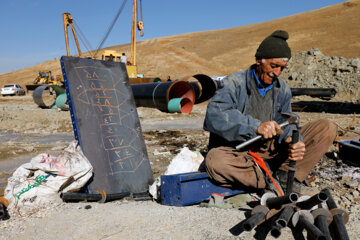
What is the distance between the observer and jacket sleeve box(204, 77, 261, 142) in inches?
105

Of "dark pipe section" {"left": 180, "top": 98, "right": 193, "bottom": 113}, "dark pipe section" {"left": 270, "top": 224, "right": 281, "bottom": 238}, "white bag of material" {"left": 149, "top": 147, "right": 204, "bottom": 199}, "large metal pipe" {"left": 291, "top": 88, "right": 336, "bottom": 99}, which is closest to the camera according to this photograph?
"dark pipe section" {"left": 270, "top": 224, "right": 281, "bottom": 238}

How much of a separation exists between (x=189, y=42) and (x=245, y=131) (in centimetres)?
5015

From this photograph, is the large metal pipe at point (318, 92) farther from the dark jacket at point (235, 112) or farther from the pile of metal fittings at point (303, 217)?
the pile of metal fittings at point (303, 217)

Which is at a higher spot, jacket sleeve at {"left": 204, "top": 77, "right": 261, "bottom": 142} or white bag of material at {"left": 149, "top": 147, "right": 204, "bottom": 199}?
jacket sleeve at {"left": 204, "top": 77, "right": 261, "bottom": 142}

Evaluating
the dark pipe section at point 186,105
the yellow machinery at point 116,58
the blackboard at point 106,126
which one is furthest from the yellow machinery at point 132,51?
the blackboard at point 106,126

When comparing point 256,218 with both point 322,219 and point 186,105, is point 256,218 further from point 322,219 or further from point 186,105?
point 186,105

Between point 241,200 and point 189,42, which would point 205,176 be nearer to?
point 241,200

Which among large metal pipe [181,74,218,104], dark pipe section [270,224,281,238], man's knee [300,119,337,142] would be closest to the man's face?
man's knee [300,119,337,142]

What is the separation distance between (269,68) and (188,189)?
1.31 meters

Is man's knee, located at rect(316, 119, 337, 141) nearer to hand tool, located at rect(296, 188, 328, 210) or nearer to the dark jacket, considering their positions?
the dark jacket

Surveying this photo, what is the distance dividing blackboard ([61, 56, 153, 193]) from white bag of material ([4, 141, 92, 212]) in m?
0.31

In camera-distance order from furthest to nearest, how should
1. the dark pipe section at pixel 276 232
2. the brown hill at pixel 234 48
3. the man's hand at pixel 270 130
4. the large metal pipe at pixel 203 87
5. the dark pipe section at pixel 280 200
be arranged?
1. the brown hill at pixel 234 48
2. the large metal pipe at pixel 203 87
3. the man's hand at pixel 270 130
4. the dark pipe section at pixel 280 200
5. the dark pipe section at pixel 276 232

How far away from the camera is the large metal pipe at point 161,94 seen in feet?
37.2

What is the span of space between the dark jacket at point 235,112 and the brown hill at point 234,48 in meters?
25.6
